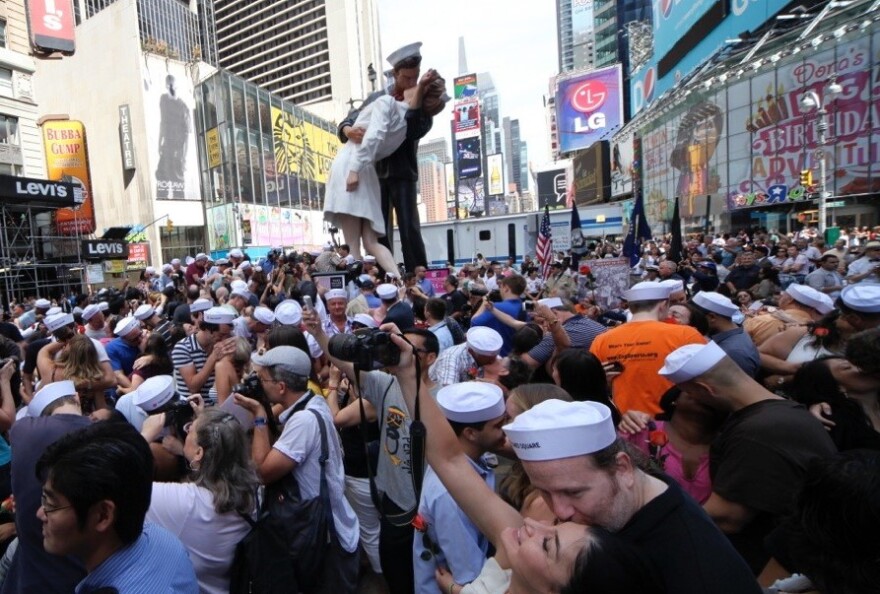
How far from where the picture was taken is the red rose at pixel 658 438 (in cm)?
249

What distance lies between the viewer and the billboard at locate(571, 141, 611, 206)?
63000 millimetres

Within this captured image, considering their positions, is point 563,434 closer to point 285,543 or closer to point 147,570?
point 147,570

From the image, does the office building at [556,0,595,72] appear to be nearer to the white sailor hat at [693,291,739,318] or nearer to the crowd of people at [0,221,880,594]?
the white sailor hat at [693,291,739,318]

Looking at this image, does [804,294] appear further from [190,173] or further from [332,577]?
[190,173]

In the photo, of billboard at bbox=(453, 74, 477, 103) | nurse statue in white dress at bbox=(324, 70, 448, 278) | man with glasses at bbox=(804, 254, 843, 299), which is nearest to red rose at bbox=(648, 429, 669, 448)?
nurse statue in white dress at bbox=(324, 70, 448, 278)

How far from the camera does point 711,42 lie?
132 feet

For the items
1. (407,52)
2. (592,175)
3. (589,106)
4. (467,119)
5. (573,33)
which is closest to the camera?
(407,52)

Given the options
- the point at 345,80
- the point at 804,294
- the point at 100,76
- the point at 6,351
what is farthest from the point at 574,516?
the point at 345,80

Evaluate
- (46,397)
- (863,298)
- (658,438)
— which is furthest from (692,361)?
(46,397)

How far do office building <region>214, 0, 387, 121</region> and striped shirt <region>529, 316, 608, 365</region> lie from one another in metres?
78.7

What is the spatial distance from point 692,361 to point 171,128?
165 feet

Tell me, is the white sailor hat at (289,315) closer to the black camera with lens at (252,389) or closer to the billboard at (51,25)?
the black camera with lens at (252,389)

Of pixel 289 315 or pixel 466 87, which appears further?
pixel 466 87

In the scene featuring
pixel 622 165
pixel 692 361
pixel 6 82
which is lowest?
pixel 692 361
